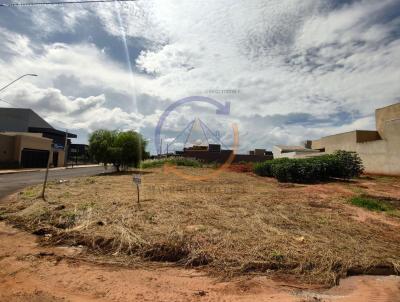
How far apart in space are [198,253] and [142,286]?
1.26 meters

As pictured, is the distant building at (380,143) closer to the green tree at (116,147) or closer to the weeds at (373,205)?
the weeds at (373,205)

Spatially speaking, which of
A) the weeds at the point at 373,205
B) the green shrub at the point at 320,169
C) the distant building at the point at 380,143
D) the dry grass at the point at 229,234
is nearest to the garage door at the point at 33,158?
the dry grass at the point at 229,234

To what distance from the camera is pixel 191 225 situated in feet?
22.7

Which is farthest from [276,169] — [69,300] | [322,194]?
[69,300]

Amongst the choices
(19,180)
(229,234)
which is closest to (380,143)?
(229,234)

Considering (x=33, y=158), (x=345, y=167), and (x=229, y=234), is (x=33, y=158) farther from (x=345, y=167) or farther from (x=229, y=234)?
(x=229, y=234)

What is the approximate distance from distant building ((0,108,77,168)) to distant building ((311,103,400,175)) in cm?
2492

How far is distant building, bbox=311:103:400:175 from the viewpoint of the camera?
2127 centimetres

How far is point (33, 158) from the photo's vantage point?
127ft

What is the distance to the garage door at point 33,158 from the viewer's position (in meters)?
36.6

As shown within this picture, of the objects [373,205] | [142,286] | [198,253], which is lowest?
[142,286]

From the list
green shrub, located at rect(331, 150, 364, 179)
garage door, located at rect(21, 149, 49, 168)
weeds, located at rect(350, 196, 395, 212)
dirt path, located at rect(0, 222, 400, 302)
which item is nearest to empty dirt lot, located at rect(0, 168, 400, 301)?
dirt path, located at rect(0, 222, 400, 302)

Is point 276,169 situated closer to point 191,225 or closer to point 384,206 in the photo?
point 384,206

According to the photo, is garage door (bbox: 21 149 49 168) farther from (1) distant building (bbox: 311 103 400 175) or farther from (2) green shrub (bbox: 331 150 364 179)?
(1) distant building (bbox: 311 103 400 175)
